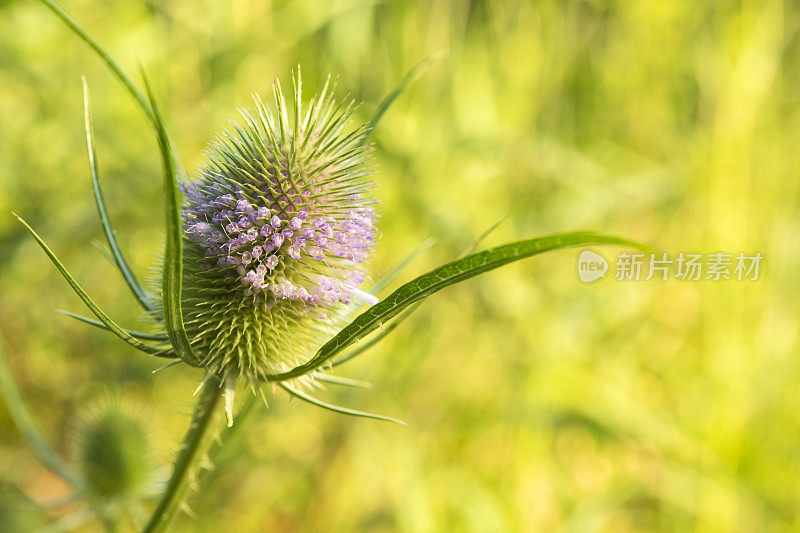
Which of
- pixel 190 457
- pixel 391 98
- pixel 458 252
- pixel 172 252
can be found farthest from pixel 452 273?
pixel 458 252

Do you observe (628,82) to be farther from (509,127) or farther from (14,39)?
(14,39)

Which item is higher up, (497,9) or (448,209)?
(497,9)

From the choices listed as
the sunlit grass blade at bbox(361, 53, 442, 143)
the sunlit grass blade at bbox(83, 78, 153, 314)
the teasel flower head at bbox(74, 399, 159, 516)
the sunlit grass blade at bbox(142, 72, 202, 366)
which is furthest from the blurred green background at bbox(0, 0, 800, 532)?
the sunlit grass blade at bbox(142, 72, 202, 366)

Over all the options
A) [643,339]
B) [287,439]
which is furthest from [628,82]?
[287,439]

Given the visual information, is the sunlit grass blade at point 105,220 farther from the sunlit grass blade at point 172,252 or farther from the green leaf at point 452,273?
the green leaf at point 452,273

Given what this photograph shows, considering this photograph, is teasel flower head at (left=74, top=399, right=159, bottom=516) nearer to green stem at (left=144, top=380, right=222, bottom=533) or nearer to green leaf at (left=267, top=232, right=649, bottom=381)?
green stem at (left=144, top=380, right=222, bottom=533)

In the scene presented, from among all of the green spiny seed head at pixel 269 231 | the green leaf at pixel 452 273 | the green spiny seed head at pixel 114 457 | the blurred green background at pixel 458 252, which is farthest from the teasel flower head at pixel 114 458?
the green leaf at pixel 452 273

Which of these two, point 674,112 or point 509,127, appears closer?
point 509,127
